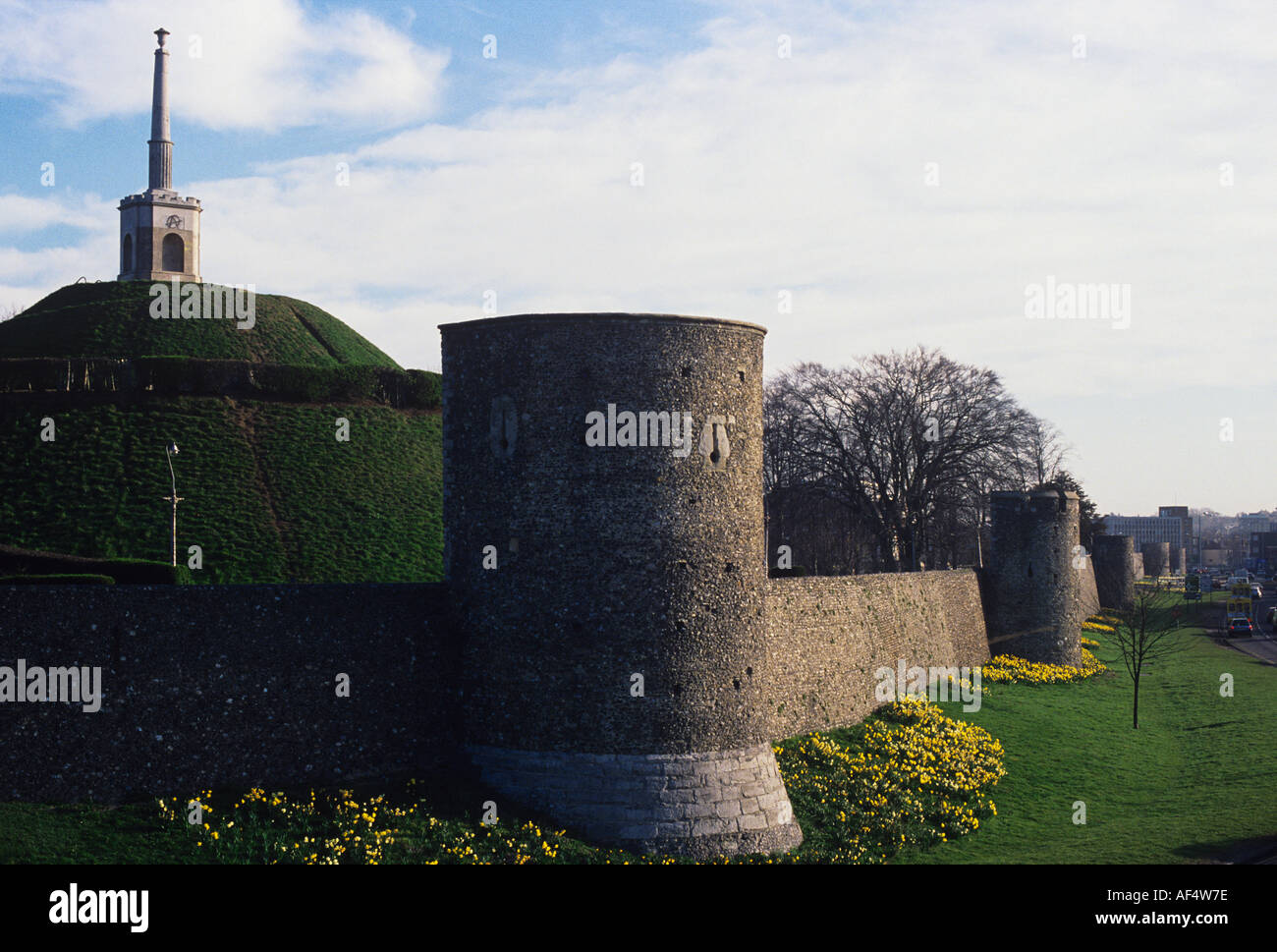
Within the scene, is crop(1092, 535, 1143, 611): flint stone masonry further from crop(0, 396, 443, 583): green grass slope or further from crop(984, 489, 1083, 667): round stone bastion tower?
crop(0, 396, 443, 583): green grass slope

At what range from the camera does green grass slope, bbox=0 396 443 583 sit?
34.9m

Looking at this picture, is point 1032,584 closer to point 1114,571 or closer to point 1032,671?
point 1032,671

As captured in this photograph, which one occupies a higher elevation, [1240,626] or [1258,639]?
[1240,626]

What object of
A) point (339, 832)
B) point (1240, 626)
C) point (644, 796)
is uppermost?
point (644, 796)

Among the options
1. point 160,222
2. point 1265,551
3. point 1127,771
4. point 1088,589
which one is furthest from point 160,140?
point 1265,551

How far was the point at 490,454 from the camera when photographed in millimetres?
20859

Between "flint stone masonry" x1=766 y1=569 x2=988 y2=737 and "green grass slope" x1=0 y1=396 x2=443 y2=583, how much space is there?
12.8m

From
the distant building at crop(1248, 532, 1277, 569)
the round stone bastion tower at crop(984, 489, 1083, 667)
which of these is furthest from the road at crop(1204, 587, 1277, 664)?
the distant building at crop(1248, 532, 1277, 569)

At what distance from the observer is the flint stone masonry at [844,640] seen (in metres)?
27.6

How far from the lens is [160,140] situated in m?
51.8

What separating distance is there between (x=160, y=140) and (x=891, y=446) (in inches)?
1432

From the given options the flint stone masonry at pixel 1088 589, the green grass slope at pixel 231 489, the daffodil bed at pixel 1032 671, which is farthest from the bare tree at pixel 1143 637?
the green grass slope at pixel 231 489
